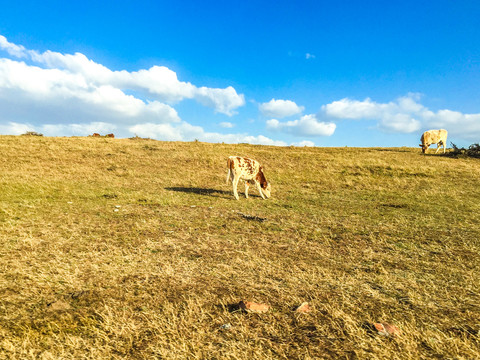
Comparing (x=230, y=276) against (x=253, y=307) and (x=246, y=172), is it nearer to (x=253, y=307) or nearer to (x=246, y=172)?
(x=253, y=307)

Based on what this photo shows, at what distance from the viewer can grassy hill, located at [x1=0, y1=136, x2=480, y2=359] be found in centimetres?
Answer: 327

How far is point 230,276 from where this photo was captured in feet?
16.6

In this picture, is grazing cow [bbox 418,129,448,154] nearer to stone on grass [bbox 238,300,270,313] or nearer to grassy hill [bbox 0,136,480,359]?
grassy hill [bbox 0,136,480,359]

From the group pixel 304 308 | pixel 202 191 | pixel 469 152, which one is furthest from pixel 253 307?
pixel 469 152

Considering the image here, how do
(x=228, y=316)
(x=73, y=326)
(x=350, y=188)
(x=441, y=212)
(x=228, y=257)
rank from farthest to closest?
(x=350, y=188), (x=441, y=212), (x=228, y=257), (x=228, y=316), (x=73, y=326)

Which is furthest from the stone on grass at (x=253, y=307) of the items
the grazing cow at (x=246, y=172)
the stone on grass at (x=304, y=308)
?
the grazing cow at (x=246, y=172)

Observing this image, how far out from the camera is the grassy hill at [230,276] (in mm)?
3266

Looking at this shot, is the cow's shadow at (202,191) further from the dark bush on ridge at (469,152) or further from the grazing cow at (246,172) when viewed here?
the dark bush on ridge at (469,152)

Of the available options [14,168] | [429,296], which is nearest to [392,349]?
[429,296]

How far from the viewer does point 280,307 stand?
405 centimetres

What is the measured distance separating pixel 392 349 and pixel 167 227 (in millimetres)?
6525

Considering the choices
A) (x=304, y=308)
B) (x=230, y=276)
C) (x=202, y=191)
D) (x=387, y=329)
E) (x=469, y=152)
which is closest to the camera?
(x=387, y=329)

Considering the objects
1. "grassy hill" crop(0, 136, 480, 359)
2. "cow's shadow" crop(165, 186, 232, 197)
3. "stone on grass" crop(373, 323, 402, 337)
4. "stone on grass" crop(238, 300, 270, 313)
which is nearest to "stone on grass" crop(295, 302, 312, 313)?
"grassy hill" crop(0, 136, 480, 359)

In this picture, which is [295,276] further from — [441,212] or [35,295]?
[441,212]
